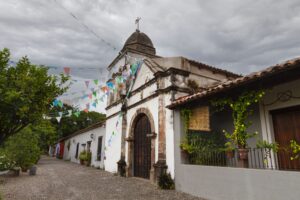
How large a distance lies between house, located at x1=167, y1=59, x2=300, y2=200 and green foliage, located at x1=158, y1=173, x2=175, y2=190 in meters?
0.22

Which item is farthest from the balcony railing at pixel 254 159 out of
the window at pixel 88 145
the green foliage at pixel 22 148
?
the window at pixel 88 145

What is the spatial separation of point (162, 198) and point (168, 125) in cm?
255

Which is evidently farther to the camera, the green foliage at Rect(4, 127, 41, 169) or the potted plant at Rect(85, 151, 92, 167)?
the potted plant at Rect(85, 151, 92, 167)

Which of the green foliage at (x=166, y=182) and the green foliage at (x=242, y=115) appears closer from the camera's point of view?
the green foliage at (x=242, y=115)

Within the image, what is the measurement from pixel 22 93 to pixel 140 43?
9.41m

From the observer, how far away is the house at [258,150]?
12.9 ft

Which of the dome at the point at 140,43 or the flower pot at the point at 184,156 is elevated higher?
the dome at the point at 140,43

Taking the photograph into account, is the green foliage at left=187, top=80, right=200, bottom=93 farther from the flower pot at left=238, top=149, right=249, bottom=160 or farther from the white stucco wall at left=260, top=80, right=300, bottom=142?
the flower pot at left=238, top=149, right=249, bottom=160

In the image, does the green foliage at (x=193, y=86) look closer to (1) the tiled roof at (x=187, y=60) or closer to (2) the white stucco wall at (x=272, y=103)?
(1) the tiled roof at (x=187, y=60)

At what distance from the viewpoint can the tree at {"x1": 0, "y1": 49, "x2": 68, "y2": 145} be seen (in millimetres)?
3553

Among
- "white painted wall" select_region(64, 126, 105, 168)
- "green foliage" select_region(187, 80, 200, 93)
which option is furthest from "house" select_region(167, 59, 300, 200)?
"white painted wall" select_region(64, 126, 105, 168)

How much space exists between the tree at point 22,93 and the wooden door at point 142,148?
5160mm

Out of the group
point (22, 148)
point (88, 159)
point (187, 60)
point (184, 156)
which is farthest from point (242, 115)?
point (88, 159)

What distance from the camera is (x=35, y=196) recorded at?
5.52 metres
